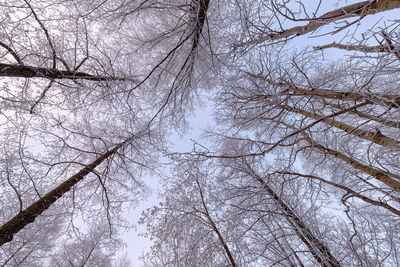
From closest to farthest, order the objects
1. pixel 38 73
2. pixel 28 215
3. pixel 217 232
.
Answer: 1. pixel 38 73
2. pixel 28 215
3. pixel 217 232

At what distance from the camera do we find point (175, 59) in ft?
12.9

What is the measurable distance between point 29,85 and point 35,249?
5.50 meters

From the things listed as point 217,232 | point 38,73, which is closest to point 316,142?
point 217,232

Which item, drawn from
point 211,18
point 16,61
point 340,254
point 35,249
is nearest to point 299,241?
point 340,254

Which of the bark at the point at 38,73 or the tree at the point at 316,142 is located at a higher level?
the bark at the point at 38,73

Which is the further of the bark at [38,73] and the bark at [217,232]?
the bark at [217,232]

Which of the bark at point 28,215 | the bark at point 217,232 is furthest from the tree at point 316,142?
the bark at point 28,215

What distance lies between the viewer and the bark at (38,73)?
2727 millimetres

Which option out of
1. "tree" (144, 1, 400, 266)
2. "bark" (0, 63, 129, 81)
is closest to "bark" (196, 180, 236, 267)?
"tree" (144, 1, 400, 266)

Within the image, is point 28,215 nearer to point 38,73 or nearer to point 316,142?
point 38,73

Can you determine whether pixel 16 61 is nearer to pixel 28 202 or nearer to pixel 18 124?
pixel 18 124

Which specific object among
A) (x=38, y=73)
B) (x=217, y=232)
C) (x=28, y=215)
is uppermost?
(x=38, y=73)

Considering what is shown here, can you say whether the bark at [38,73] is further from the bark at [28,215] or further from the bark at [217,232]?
the bark at [217,232]

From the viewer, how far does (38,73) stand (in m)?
2.91
